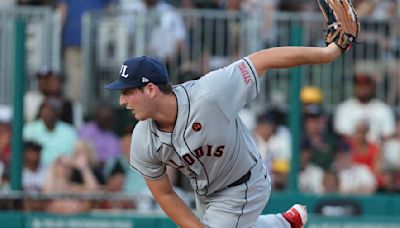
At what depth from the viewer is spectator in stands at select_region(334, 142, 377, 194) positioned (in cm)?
1253

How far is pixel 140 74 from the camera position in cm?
738

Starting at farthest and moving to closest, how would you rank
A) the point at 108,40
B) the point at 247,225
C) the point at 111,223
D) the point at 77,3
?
the point at 77,3
the point at 108,40
the point at 111,223
the point at 247,225

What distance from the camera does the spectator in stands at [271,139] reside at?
41.0 ft

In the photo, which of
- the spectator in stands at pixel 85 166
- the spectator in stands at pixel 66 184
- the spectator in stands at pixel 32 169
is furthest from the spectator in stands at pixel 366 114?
the spectator in stands at pixel 32 169

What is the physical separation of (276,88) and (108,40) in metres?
1.98

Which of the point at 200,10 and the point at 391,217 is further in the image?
the point at 200,10

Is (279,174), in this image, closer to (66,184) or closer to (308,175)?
(308,175)

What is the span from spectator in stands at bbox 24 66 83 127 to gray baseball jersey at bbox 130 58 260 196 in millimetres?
4458

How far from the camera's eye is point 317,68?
13.0 meters

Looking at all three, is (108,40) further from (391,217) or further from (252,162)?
(252,162)

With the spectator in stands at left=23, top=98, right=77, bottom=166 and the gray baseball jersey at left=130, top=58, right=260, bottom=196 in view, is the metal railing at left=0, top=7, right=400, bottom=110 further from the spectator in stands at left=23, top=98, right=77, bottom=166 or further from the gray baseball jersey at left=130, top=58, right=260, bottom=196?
the gray baseball jersey at left=130, top=58, right=260, bottom=196

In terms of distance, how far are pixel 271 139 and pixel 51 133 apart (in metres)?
2.42

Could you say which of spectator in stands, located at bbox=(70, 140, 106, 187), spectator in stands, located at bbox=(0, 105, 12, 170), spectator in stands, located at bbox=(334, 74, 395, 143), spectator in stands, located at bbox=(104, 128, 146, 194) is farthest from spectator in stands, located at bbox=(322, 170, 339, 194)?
spectator in stands, located at bbox=(0, 105, 12, 170)

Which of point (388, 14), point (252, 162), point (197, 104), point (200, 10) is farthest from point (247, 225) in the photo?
point (388, 14)
